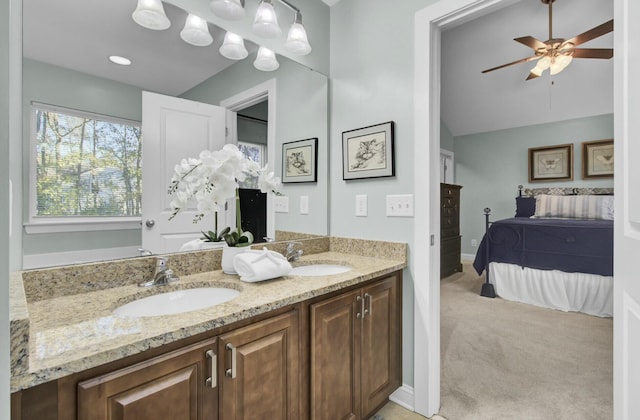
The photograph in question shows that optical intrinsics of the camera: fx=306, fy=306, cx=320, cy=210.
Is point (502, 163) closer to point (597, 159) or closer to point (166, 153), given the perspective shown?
point (597, 159)

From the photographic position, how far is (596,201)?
4301 mm

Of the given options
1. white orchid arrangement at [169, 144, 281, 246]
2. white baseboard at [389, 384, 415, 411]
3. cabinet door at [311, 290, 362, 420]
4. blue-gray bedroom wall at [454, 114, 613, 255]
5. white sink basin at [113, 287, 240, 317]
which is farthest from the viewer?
blue-gray bedroom wall at [454, 114, 613, 255]

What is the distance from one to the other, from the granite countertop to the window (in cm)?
27

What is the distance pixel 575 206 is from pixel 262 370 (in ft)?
17.3

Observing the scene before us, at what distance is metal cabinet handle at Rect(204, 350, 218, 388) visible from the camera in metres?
0.87

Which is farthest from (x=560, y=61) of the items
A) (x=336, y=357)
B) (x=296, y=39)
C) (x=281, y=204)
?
(x=336, y=357)

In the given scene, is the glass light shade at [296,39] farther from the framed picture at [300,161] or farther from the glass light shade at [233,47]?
the framed picture at [300,161]

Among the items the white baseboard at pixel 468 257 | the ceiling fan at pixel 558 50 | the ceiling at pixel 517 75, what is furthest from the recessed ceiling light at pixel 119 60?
the white baseboard at pixel 468 257

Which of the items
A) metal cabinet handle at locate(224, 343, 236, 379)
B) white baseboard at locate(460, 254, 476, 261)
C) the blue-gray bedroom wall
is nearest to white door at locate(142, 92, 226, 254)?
metal cabinet handle at locate(224, 343, 236, 379)

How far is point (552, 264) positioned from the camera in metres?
3.23

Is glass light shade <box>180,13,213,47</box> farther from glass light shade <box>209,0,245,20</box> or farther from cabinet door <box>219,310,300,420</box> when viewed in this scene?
cabinet door <box>219,310,300,420</box>

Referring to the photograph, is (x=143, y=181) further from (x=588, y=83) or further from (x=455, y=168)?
(x=455, y=168)
